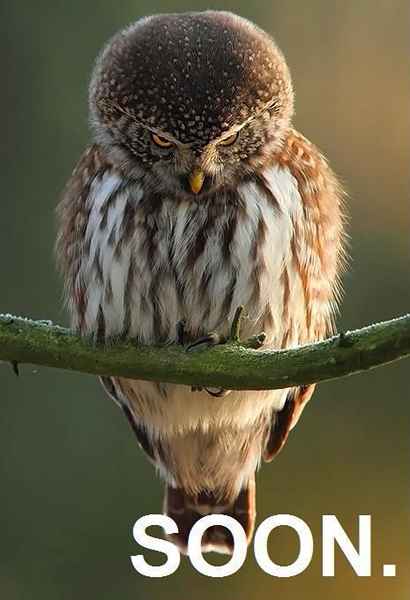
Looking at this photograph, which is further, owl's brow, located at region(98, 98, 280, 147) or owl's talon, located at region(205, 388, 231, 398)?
owl's talon, located at region(205, 388, 231, 398)

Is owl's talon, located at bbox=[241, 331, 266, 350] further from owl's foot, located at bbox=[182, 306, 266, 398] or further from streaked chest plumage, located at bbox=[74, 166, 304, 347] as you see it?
streaked chest plumage, located at bbox=[74, 166, 304, 347]

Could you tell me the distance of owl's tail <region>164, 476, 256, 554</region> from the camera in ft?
16.6

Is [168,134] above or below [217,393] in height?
above

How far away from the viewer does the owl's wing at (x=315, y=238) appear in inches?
171

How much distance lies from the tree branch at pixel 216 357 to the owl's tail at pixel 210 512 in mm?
1172

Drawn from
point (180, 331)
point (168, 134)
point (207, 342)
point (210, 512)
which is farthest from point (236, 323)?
point (210, 512)

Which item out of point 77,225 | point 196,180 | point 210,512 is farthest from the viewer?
point 210,512

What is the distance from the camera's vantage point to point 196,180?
4.04 meters

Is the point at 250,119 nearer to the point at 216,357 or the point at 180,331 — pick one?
the point at 180,331

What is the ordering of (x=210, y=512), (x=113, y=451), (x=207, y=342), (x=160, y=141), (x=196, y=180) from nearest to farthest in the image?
(x=207, y=342)
(x=196, y=180)
(x=160, y=141)
(x=210, y=512)
(x=113, y=451)

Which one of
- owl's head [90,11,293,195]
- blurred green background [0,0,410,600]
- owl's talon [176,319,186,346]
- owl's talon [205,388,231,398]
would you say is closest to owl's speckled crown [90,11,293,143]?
owl's head [90,11,293,195]

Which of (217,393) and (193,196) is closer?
(193,196)

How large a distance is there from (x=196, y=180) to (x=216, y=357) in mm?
572

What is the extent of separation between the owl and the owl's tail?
27.1 inches
